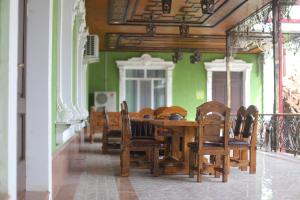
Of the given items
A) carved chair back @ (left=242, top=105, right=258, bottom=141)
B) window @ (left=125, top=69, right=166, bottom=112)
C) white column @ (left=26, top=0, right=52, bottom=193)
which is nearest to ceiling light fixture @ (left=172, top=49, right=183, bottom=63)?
window @ (left=125, top=69, right=166, bottom=112)

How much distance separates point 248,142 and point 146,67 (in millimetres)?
10695

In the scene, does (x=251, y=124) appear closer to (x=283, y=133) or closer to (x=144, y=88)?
(x=283, y=133)

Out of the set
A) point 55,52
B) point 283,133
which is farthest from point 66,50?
point 283,133

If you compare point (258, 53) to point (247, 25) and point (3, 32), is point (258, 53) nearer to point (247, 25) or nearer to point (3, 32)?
point (247, 25)

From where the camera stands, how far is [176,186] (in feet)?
16.2

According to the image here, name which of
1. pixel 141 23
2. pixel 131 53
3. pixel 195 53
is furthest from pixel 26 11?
pixel 131 53

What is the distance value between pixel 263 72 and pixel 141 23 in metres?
6.99

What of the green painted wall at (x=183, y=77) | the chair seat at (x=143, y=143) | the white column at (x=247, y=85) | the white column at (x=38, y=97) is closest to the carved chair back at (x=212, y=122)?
the chair seat at (x=143, y=143)

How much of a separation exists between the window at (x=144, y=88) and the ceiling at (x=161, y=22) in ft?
4.73

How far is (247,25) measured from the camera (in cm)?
1148

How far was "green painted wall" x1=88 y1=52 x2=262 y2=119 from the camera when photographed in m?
16.3

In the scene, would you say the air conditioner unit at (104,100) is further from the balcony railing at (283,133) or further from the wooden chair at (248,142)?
the wooden chair at (248,142)

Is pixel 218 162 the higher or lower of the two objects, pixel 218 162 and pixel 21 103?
the lower

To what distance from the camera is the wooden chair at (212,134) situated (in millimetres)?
5105
